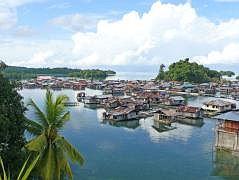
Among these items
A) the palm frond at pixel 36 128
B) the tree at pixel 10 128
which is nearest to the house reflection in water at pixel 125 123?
the tree at pixel 10 128

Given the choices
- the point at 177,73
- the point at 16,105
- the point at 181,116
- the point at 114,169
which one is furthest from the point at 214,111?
the point at 177,73

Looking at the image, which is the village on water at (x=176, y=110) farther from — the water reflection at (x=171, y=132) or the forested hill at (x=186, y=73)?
the forested hill at (x=186, y=73)

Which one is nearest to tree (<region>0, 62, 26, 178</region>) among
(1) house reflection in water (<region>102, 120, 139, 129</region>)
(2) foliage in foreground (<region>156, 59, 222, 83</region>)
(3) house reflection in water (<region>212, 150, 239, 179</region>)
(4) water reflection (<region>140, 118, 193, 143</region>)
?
(3) house reflection in water (<region>212, 150, 239, 179</region>)

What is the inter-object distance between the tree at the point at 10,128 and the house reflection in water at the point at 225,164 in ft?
66.2

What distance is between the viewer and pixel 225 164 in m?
32.0

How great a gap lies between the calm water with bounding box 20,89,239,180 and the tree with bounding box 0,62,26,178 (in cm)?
1414

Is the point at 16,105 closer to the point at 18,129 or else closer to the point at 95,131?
the point at 18,129

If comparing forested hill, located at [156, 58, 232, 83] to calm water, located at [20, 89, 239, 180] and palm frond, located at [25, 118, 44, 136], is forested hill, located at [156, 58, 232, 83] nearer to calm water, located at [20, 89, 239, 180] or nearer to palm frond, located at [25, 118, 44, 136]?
calm water, located at [20, 89, 239, 180]

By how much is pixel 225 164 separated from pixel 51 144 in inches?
968

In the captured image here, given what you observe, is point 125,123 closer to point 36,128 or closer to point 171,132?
point 171,132

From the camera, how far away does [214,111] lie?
63688 mm

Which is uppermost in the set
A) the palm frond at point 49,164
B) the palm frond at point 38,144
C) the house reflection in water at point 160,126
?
the palm frond at point 38,144

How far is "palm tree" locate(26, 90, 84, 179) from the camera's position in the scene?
1072 cm

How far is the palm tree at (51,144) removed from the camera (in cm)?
1072
